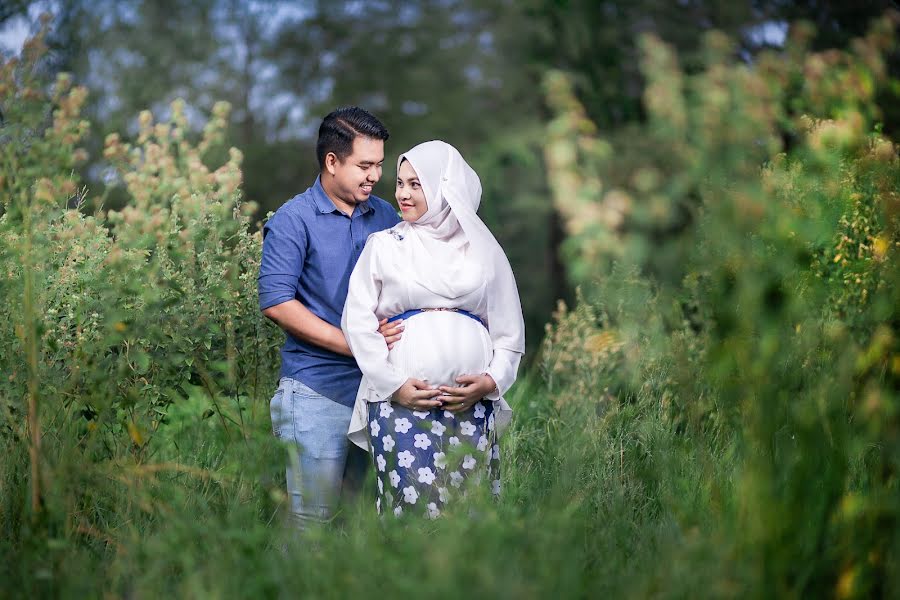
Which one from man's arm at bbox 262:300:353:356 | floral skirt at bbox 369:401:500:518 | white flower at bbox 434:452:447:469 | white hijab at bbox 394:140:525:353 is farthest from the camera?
man's arm at bbox 262:300:353:356

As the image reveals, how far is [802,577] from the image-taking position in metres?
2.52

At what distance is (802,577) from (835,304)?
2.91m

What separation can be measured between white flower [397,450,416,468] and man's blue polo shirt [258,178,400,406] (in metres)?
0.43

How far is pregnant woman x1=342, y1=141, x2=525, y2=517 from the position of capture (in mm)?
3441

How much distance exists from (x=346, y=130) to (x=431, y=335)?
37.5 inches

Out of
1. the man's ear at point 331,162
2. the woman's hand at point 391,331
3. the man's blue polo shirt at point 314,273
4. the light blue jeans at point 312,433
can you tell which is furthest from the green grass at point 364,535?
the man's ear at point 331,162

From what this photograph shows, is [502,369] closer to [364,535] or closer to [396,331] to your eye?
[396,331]

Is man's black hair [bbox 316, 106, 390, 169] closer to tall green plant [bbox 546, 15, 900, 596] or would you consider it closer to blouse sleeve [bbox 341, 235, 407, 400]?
blouse sleeve [bbox 341, 235, 407, 400]

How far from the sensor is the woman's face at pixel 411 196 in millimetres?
3537

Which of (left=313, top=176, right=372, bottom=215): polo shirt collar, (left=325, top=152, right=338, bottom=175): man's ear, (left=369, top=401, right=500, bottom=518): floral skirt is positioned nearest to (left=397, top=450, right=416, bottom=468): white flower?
(left=369, top=401, right=500, bottom=518): floral skirt

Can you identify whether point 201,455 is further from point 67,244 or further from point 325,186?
point 325,186

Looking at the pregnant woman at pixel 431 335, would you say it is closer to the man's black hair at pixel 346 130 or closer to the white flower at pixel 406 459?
the white flower at pixel 406 459

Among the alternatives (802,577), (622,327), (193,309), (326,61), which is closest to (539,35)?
(326,61)

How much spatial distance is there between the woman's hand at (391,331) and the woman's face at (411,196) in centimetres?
39
